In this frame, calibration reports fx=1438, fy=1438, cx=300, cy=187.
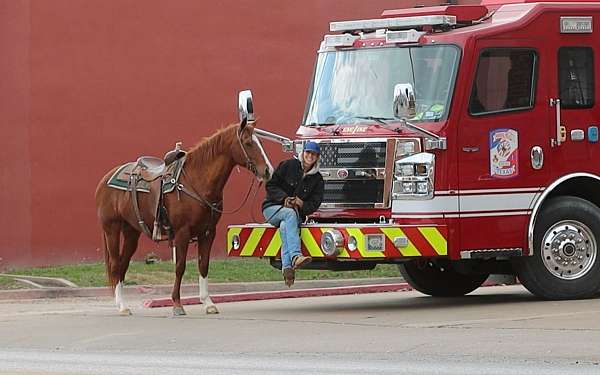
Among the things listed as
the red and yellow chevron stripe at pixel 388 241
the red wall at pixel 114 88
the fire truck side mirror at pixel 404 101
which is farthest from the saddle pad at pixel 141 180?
the red wall at pixel 114 88

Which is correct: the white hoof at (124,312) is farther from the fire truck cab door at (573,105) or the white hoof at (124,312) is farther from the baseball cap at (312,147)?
the fire truck cab door at (573,105)

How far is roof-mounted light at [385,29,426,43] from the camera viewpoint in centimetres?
1616

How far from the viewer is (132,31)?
24.4m

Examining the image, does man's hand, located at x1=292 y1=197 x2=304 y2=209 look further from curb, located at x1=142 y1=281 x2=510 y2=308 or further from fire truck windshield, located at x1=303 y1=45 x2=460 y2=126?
curb, located at x1=142 y1=281 x2=510 y2=308

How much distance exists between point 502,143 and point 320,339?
3725 mm

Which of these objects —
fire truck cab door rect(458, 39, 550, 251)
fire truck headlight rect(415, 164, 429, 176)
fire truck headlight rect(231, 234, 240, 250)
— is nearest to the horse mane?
fire truck headlight rect(231, 234, 240, 250)

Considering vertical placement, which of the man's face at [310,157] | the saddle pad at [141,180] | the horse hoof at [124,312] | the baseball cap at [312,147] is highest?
the baseball cap at [312,147]

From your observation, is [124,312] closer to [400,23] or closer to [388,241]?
[388,241]

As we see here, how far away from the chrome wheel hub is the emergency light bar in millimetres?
2646

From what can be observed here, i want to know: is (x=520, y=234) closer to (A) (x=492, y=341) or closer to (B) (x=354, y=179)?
(B) (x=354, y=179)

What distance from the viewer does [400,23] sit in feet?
54.0

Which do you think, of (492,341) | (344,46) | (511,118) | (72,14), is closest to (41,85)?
(72,14)

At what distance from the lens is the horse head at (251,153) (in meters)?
16.1

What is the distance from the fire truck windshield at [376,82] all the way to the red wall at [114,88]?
25.5 ft
